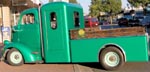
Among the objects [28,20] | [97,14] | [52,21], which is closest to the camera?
[52,21]

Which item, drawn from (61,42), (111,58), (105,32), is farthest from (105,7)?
(105,32)

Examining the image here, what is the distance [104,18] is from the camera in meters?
100

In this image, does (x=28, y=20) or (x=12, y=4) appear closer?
(x=28, y=20)

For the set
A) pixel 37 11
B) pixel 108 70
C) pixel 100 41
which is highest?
pixel 37 11

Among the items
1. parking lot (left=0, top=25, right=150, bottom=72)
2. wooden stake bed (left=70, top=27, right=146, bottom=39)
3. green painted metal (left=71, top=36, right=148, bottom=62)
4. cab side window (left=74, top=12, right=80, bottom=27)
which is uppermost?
cab side window (left=74, top=12, right=80, bottom=27)

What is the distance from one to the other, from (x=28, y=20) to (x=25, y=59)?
137cm

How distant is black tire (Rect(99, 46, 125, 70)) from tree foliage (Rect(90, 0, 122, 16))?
261 ft


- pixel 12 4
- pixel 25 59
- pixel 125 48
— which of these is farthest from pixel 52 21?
pixel 12 4

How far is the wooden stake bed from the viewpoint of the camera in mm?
11414

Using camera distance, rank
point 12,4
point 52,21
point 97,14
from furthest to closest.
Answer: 1. point 97,14
2. point 12,4
3. point 52,21

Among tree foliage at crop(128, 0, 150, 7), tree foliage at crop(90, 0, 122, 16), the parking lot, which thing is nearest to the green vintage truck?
the parking lot

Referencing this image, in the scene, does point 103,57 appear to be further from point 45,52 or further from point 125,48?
point 45,52

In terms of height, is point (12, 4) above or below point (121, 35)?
above

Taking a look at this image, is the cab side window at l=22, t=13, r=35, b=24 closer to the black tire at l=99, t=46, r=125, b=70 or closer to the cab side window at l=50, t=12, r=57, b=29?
the cab side window at l=50, t=12, r=57, b=29
